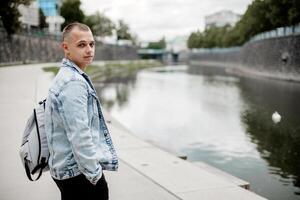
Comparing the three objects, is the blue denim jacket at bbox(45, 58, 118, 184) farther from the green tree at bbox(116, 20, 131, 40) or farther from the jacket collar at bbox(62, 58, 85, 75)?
the green tree at bbox(116, 20, 131, 40)

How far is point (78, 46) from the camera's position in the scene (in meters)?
3.26

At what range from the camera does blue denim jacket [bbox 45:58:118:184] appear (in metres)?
2.99

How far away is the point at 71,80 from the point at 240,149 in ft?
31.0

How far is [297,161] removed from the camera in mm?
10562

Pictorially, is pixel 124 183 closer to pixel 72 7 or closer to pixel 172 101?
pixel 172 101

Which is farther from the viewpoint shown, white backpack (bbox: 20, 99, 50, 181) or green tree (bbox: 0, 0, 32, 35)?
green tree (bbox: 0, 0, 32, 35)

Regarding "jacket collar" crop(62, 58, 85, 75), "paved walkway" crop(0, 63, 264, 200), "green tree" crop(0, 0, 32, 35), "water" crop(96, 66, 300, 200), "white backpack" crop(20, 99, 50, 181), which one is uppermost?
"green tree" crop(0, 0, 32, 35)

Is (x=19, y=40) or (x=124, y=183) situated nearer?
(x=124, y=183)

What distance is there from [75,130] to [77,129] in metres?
0.02

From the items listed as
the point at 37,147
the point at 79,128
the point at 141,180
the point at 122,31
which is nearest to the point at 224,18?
the point at 122,31

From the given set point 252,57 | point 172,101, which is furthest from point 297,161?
point 252,57

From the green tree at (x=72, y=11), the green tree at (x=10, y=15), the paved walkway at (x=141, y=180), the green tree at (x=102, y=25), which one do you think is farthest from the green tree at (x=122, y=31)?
the paved walkway at (x=141, y=180)

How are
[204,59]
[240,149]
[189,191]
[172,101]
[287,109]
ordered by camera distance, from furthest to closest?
[204,59]
[172,101]
[287,109]
[240,149]
[189,191]

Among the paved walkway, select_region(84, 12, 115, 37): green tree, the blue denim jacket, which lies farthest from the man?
select_region(84, 12, 115, 37): green tree
